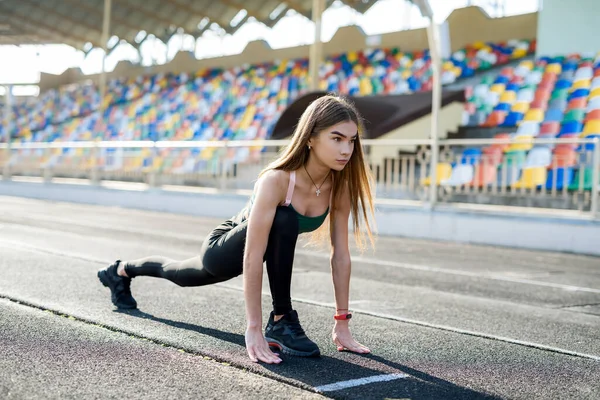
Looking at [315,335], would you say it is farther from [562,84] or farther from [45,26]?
[45,26]

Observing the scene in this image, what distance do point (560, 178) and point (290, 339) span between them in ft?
27.7

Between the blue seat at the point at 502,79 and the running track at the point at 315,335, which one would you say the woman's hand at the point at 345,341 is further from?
the blue seat at the point at 502,79

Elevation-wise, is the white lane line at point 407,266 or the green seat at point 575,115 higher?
the green seat at point 575,115

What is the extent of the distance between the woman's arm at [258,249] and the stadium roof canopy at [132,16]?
32105mm

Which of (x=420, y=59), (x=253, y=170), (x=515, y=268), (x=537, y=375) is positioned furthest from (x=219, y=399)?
(x=420, y=59)

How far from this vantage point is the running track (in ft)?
10.8

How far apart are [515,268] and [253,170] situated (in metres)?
7.46

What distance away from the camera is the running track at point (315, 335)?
3277mm

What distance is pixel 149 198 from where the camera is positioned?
717 inches

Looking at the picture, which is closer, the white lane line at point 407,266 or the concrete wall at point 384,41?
the white lane line at point 407,266

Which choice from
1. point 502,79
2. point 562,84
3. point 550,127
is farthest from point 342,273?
point 502,79

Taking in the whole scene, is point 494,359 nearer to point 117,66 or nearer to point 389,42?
point 389,42

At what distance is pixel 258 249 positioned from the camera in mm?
3668

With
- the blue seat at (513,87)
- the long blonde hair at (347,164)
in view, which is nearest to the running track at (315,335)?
the long blonde hair at (347,164)
